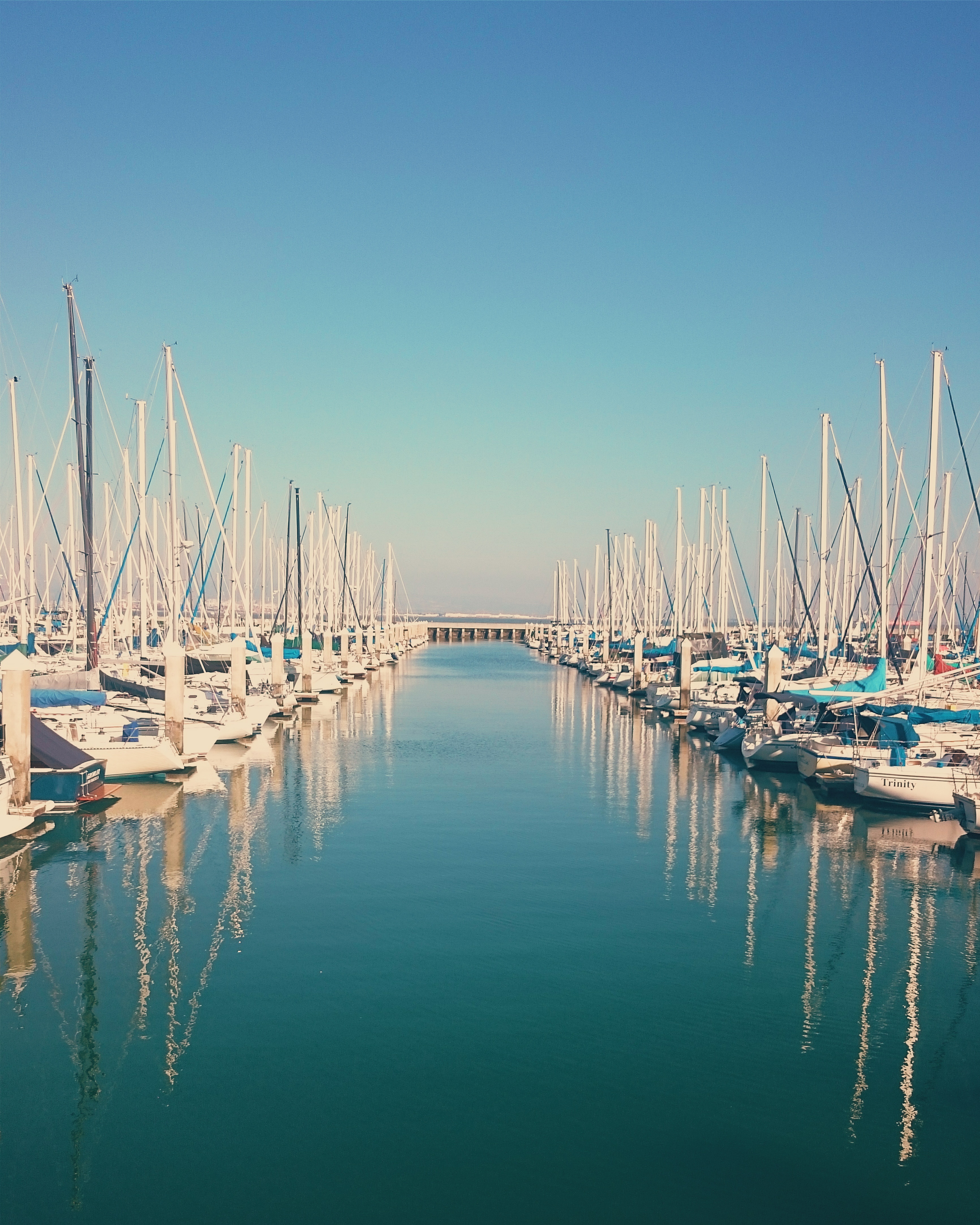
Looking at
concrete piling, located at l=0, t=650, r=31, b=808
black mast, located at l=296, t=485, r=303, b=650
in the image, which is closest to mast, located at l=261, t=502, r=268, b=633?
black mast, located at l=296, t=485, r=303, b=650

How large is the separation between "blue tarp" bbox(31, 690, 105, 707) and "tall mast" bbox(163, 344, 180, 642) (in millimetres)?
4928

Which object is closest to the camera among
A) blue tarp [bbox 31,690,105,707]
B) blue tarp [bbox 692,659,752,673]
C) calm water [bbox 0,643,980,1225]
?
calm water [bbox 0,643,980,1225]

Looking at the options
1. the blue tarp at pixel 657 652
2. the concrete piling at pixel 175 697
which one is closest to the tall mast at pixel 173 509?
the concrete piling at pixel 175 697

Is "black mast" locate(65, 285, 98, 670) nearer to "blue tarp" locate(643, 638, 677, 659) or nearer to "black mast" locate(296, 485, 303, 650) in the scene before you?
"black mast" locate(296, 485, 303, 650)

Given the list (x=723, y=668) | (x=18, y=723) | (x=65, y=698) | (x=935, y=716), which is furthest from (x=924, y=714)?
(x=723, y=668)

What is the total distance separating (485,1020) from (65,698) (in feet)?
85.0

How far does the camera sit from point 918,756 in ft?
120

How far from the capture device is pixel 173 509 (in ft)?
153

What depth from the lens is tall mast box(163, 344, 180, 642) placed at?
45.6m

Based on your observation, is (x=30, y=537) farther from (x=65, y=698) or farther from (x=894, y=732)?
(x=894, y=732)

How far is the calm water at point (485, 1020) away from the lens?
13.6 m

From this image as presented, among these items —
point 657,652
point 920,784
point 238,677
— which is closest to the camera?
point 920,784

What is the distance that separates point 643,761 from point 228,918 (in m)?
30.0

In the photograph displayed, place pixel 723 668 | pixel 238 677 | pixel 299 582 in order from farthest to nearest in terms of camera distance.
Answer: pixel 299 582
pixel 723 668
pixel 238 677
